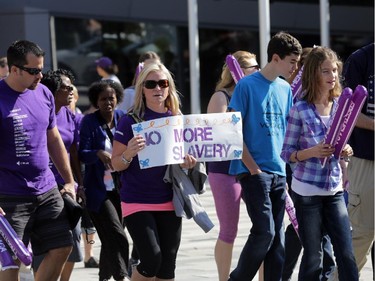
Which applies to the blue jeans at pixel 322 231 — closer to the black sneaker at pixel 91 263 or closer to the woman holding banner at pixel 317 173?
the woman holding banner at pixel 317 173

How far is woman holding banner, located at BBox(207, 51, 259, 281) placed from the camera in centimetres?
841

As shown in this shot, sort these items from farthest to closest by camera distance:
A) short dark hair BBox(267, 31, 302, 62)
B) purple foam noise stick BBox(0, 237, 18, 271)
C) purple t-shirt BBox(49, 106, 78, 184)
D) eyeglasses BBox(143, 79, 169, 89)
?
purple t-shirt BBox(49, 106, 78, 184)
short dark hair BBox(267, 31, 302, 62)
eyeglasses BBox(143, 79, 169, 89)
purple foam noise stick BBox(0, 237, 18, 271)

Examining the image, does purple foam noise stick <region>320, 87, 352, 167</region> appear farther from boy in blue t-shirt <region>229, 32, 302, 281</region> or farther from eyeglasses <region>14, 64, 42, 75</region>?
eyeglasses <region>14, 64, 42, 75</region>

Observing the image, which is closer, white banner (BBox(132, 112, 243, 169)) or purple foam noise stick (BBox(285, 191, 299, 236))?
white banner (BBox(132, 112, 243, 169))

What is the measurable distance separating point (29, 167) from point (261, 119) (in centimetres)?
158

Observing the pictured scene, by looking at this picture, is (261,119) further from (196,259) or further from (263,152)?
(196,259)

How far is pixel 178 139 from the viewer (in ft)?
24.0

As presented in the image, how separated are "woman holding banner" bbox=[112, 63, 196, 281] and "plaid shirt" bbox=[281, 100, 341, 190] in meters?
0.65

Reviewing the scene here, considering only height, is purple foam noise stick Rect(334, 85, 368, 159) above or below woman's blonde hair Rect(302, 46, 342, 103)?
below

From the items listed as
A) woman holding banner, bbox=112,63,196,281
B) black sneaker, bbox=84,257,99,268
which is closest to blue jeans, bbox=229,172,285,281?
woman holding banner, bbox=112,63,196,281

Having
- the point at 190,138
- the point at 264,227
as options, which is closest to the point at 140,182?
the point at 190,138

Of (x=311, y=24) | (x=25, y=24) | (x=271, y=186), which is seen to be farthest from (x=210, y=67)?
(x=271, y=186)

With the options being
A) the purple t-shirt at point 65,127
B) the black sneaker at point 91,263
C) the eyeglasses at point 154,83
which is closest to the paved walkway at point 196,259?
the black sneaker at point 91,263

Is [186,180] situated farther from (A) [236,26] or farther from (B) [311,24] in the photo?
(B) [311,24]
